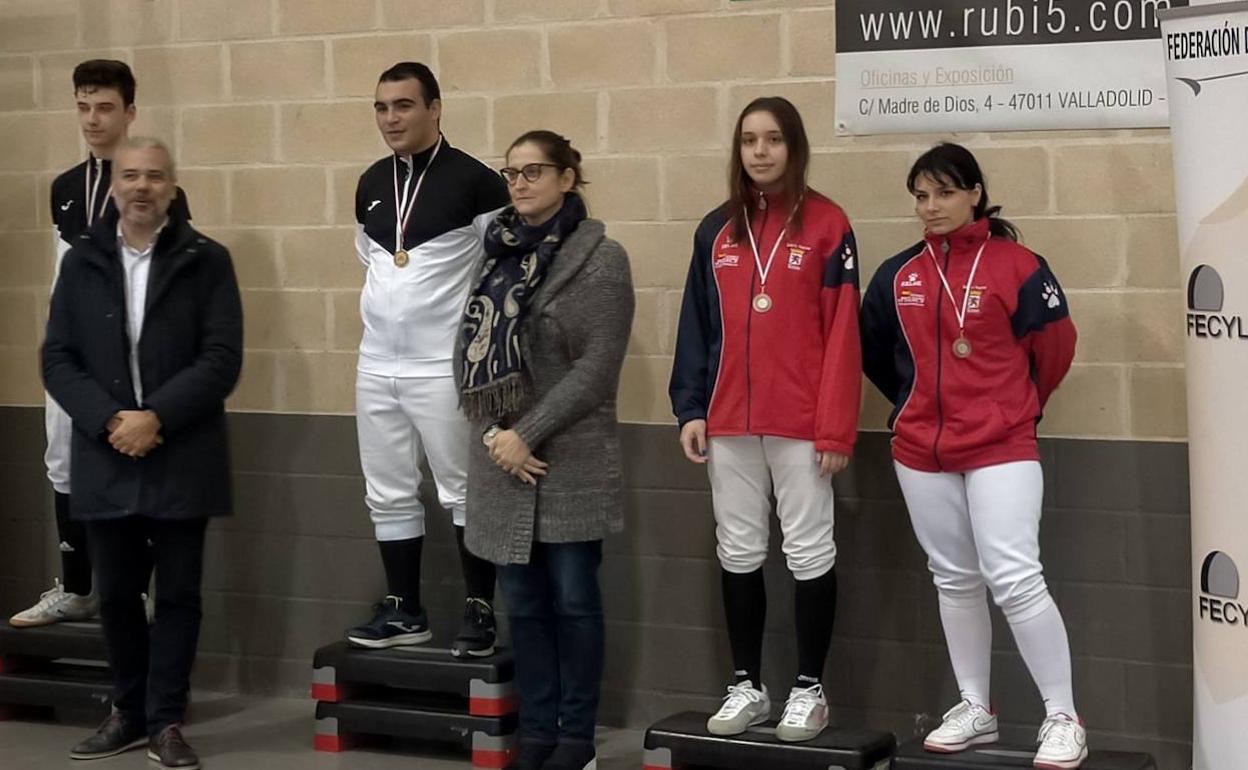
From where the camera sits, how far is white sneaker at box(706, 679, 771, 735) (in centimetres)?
384

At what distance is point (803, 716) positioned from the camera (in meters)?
3.78

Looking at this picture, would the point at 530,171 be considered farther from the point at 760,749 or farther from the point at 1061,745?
the point at 1061,745

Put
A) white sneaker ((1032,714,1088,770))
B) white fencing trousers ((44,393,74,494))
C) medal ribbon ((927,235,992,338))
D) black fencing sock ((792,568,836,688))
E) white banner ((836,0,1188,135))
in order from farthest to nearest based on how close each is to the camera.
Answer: white fencing trousers ((44,393,74,494)) < white banner ((836,0,1188,135)) < black fencing sock ((792,568,836,688)) < medal ribbon ((927,235,992,338)) < white sneaker ((1032,714,1088,770))

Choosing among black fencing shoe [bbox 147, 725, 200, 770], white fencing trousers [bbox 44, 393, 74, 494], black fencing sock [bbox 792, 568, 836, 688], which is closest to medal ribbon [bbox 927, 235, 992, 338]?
black fencing sock [bbox 792, 568, 836, 688]

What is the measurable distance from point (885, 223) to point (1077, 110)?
1.79 ft

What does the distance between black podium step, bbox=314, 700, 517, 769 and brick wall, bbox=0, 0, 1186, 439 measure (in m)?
0.93

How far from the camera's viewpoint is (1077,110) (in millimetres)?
4023

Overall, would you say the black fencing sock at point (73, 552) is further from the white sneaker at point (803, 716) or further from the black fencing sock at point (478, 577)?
the white sneaker at point (803, 716)

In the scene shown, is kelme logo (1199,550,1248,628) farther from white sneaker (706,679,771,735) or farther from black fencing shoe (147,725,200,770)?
black fencing shoe (147,725,200,770)

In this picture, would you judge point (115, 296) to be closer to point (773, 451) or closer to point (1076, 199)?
point (773, 451)

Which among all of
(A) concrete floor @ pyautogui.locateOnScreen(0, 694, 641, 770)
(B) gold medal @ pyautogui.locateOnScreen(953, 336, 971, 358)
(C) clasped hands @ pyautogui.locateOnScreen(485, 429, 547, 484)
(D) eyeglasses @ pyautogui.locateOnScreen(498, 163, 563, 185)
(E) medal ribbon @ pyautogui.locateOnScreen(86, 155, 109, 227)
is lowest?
(A) concrete floor @ pyautogui.locateOnScreen(0, 694, 641, 770)

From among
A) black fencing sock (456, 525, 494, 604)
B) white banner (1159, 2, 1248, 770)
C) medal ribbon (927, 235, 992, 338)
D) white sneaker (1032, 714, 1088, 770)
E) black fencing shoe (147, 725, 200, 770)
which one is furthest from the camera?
black fencing sock (456, 525, 494, 604)

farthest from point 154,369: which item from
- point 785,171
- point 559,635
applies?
point 785,171

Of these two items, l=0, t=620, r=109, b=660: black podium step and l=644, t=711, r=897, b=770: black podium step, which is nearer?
l=644, t=711, r=897, b=770: black podium step
